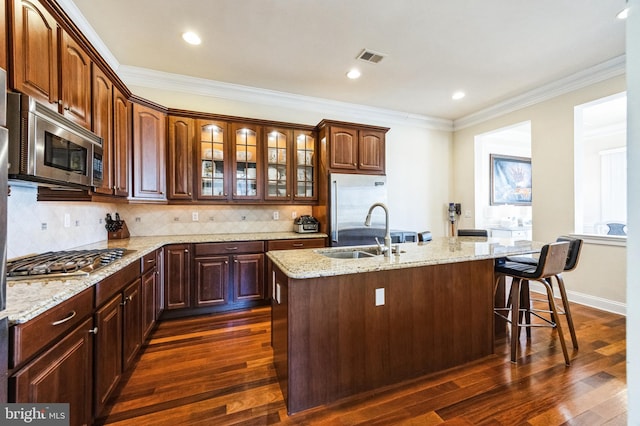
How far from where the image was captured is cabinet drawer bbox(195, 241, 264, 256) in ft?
10.1

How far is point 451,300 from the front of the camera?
6.70 ft

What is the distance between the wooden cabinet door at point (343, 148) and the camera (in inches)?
146

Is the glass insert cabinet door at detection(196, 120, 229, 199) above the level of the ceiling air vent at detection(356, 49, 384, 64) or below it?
below

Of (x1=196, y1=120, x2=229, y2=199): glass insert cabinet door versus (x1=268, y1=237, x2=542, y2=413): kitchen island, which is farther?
(x1=196, y1=120, x2=229, y2=199): glass insert cabinet door

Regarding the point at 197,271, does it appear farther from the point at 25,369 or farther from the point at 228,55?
the point at 228,55

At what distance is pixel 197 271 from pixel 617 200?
7732mm

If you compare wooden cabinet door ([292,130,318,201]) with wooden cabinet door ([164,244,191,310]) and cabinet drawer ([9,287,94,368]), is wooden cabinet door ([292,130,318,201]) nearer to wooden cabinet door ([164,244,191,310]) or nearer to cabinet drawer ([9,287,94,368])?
wooden cabinet door ([164,244,191,310])

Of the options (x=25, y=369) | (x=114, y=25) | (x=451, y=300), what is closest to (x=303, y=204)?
(x=451, y=300)

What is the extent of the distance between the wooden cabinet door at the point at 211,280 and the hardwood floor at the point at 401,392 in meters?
0.65

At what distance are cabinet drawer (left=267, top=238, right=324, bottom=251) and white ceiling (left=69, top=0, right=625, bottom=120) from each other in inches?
84.1

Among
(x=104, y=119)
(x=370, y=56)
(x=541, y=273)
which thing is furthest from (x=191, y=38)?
(x=541, y=273)

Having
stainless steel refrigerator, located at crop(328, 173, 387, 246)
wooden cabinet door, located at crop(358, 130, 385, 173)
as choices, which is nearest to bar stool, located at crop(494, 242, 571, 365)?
stainless steel refrigerator, located at crop(328, 173, 387, 246)

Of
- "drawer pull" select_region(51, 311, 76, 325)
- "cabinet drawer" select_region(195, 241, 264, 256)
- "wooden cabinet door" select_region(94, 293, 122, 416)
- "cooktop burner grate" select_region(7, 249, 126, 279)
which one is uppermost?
"cooktop burner grate" select_region(7, 249, 126, 279)

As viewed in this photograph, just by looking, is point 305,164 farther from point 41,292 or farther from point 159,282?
point 41,292
